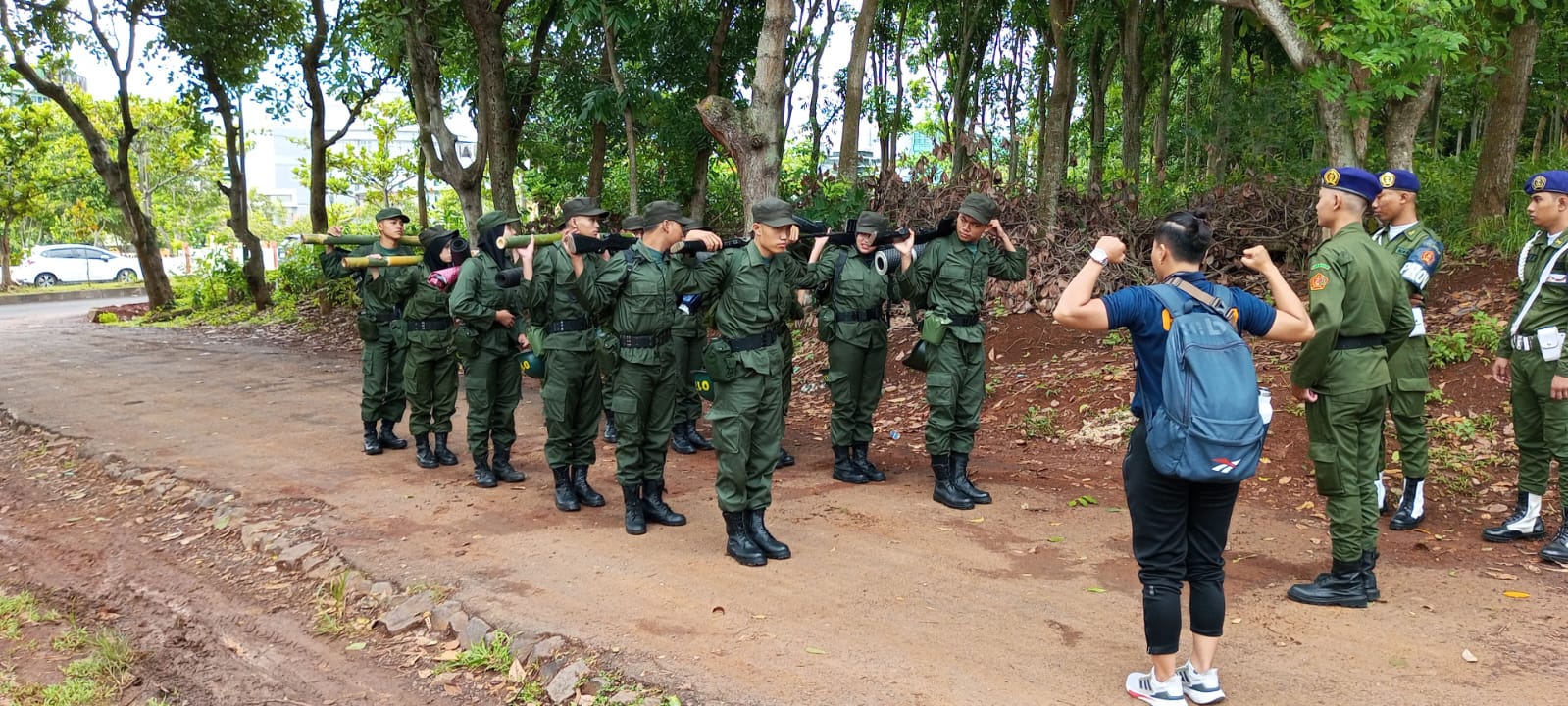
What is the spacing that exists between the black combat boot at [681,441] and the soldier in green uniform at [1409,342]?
4622 millimetres

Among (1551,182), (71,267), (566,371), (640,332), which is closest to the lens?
(1551,182)

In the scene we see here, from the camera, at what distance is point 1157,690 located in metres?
3.47

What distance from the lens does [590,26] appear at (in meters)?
Result: 13.1

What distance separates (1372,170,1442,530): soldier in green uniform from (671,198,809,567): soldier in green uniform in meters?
3.00

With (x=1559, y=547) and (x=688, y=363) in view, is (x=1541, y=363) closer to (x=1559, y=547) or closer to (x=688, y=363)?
(x=1559, y=547)

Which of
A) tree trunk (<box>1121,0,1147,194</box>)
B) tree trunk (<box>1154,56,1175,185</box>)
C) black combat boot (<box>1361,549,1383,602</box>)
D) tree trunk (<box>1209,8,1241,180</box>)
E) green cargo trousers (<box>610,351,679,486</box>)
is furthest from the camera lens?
tree trunk (<box>1154,56,1175,185</box>)

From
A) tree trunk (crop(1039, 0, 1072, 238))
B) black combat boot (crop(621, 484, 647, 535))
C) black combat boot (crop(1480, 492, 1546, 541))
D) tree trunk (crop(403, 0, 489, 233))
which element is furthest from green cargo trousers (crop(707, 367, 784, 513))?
tree trunk (crop(403, 0, 489, 233))

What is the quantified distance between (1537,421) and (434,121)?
11502 millimetres

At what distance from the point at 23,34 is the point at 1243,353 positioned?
62.6ft

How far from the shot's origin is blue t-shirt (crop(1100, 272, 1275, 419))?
3.30 meters

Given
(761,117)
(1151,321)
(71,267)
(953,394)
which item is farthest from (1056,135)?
(71,267)

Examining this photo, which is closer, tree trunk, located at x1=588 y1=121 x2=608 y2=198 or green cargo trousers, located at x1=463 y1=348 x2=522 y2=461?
green cargo trousers, located at x1=463 y1=348 x2=522 y2=461

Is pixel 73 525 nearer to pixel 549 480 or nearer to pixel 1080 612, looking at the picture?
pixel 549 480

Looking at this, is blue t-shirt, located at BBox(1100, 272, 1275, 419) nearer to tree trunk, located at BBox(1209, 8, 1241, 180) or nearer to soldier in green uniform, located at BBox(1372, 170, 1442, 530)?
soldier in green uniform, located at BBox(1372, 170, 1442, 530)
